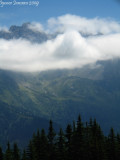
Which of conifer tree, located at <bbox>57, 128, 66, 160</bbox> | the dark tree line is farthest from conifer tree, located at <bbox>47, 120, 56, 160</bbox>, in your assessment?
conifer tree, located at <bbox>57, 128, 66, 160</bbox>

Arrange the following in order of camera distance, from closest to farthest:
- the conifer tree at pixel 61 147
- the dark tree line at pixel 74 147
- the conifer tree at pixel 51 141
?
the dark tree line at pixel 74 147
the conifer tree at pixel 61 147
the conifer tree at pixel 51 141

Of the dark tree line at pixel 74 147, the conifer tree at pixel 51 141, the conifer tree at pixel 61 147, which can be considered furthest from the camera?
the conifer tree at pixel 51 141

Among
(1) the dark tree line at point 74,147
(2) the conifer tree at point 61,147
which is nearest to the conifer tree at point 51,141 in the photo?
(1) the dark tree line at point 74,147

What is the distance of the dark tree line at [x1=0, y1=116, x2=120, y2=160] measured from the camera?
82.8m

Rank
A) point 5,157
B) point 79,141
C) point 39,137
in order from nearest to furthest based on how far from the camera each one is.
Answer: point 5,157, point 79,141, point 39,137

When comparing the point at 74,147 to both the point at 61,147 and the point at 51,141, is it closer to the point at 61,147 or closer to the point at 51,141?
the point at 61,147

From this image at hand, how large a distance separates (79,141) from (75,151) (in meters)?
3.10

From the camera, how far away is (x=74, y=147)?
85438mm

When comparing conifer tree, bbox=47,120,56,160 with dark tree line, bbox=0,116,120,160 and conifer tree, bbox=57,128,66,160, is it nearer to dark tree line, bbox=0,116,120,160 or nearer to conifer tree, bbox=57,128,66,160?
dark tree line, bbox=0,116,120,160

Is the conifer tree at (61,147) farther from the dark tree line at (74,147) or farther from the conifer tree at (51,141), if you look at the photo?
the conifer tree at (51,141)

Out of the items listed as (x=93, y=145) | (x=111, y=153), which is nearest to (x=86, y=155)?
(x=93, y=145)

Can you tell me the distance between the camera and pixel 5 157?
79.1 m

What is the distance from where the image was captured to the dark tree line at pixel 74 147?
82.8m

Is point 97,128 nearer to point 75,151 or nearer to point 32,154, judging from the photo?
point 75,151
